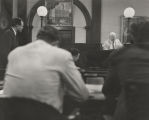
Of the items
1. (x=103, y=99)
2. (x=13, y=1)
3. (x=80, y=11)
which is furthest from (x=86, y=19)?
(x=103, y=99)

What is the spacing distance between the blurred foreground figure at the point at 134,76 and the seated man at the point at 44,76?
0.35 m

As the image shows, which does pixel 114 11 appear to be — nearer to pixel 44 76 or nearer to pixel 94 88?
pixel 94 88

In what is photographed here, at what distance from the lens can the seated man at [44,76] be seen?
3.09 meters

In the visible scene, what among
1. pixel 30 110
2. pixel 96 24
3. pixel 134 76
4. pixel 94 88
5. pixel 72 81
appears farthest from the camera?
pixel 96 24

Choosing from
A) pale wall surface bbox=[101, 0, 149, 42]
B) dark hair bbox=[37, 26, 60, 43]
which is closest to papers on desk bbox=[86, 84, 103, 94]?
dark hair bbox=[37, 26, 60, 43]

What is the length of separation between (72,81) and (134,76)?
53 centimetres

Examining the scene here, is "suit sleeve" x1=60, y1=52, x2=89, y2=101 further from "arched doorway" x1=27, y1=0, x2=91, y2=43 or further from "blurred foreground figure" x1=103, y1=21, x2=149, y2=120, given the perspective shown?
"arched doorway" x1=27, y1=0, x2=91, y2=43

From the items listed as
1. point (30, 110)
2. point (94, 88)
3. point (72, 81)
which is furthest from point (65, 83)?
point (94, 88)

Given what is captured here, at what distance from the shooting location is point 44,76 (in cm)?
309

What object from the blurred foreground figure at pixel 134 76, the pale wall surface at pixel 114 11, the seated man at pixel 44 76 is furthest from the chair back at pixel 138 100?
the pale wall surface at pixel 114 11

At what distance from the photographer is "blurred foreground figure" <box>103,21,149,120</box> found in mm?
3234

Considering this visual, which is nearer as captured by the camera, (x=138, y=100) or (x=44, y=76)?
(x=44, y=76)

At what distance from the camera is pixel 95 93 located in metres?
3.96

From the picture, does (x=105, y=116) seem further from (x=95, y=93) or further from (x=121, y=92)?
(x=121, y=92)
